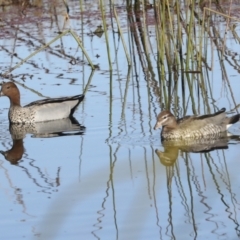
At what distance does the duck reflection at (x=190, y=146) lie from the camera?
9078 mm

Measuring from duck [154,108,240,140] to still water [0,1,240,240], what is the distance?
196mm

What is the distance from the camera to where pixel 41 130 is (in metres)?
10.9

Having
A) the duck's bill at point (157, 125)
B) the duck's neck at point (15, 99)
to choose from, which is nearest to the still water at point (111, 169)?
the duck's bill at point (157, 125)

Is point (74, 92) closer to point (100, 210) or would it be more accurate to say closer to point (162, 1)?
point (162, 1)

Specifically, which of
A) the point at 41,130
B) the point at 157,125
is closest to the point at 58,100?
the point at 41,130

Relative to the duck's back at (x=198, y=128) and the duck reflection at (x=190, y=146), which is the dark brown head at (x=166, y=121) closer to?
the duck's back at (x=198, y=128)

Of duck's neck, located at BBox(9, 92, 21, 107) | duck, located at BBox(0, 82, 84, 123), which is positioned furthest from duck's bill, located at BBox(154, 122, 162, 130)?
duck's neck, located at BBox(9, 92, 21, 107)

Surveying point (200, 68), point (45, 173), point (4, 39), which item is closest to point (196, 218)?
point (45, 173)

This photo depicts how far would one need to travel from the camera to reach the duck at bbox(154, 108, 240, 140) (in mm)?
9711

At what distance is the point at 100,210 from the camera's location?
6.94 metres

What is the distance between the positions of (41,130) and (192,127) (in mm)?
2016

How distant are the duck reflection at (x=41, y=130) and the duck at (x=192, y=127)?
3.42 ft

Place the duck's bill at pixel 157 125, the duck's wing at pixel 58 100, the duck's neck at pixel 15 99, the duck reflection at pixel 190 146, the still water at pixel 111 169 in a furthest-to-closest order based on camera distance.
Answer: the duck's neck at pixel 15 99 → the duck's wing at pixel 58 100 → the duck's bill at pixel 157 125 → the duck reflection at pixel 190 146 → the still water at pixel 111 169

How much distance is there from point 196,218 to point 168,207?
0.46 metres
